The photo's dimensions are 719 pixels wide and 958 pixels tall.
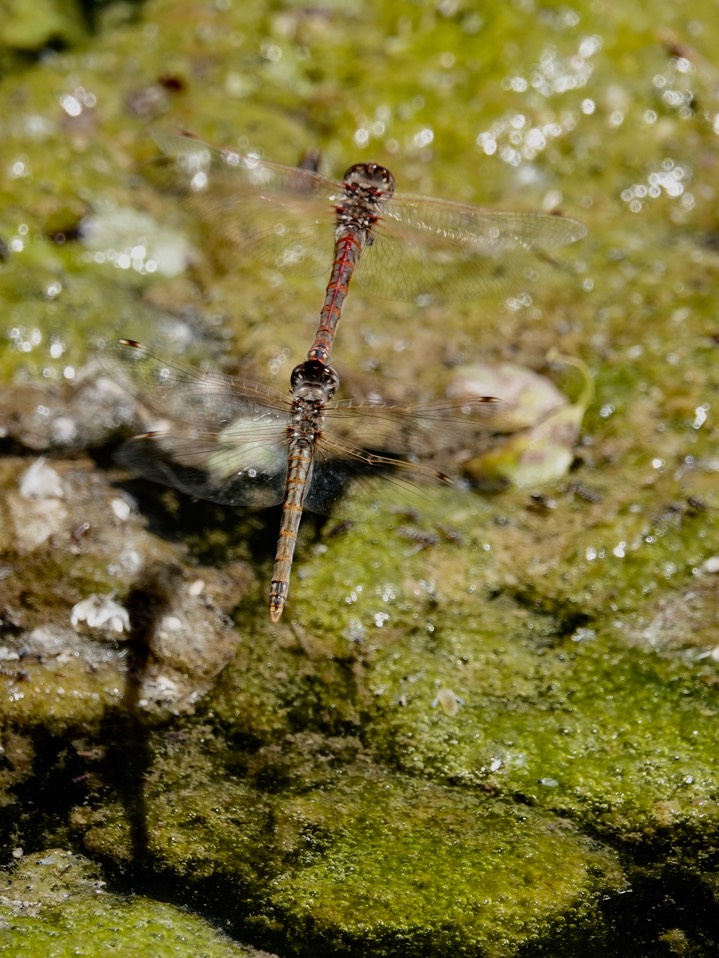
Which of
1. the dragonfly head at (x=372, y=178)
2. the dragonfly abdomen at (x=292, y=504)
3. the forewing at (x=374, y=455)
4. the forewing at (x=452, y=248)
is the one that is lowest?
the dragonfly abdomen at (x=292, y=504)

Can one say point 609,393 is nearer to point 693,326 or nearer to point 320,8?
point 693,326

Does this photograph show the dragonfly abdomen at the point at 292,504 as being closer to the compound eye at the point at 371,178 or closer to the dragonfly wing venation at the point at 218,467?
the dragonfly wing venation at the point at 218,467

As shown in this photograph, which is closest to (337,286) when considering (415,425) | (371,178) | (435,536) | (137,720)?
(371,178)

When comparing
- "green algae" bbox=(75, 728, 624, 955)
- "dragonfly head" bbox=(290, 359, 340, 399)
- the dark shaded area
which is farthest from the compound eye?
"green algae" bbox=(75, 728, 624, 955)

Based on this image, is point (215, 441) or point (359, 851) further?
point (215, 441)

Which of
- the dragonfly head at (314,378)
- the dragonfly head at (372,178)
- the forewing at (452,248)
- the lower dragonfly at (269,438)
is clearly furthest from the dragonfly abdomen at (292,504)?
the dragonfly head at (372,178)

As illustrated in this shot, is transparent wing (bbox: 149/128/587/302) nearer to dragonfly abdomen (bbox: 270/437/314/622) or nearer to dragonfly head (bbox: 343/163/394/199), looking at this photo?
dragonfly head (bbox: 343/163/394/199)

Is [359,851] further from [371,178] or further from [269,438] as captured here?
[371,178]
